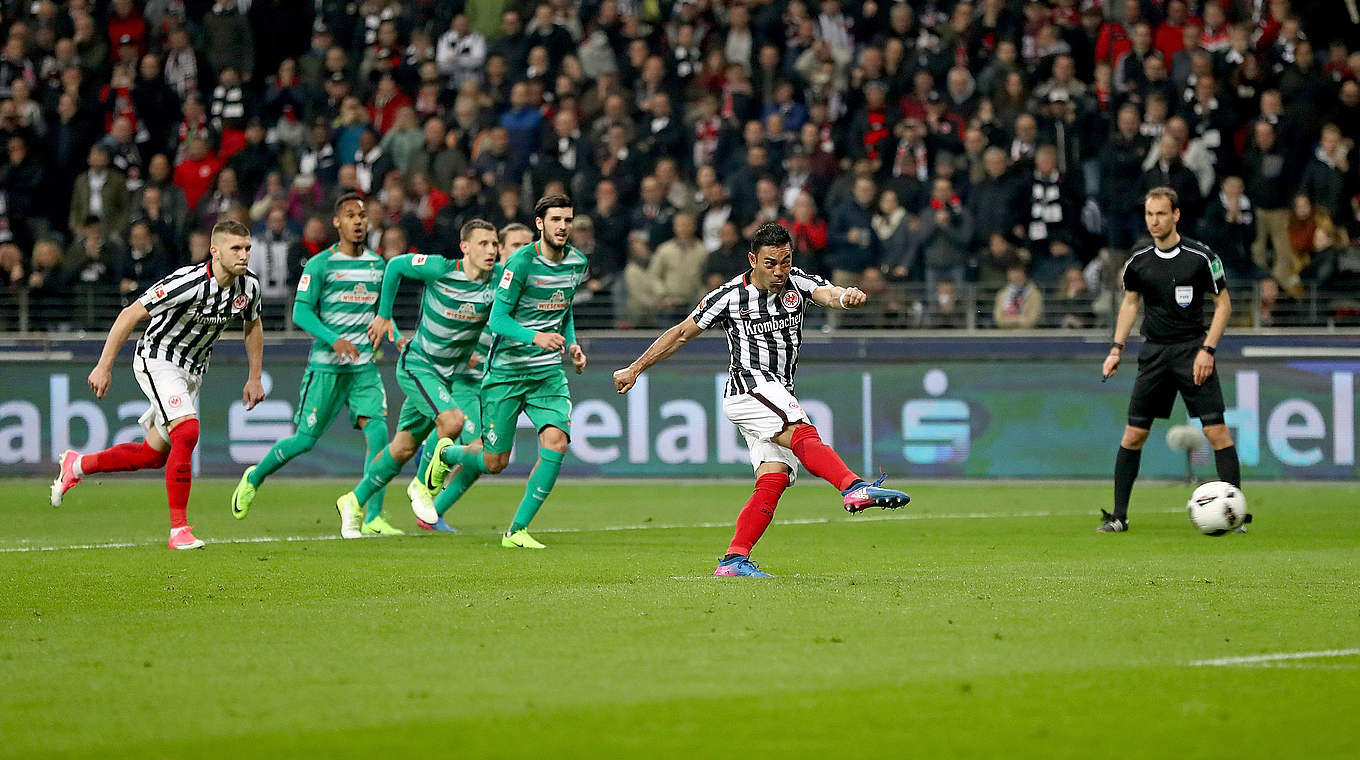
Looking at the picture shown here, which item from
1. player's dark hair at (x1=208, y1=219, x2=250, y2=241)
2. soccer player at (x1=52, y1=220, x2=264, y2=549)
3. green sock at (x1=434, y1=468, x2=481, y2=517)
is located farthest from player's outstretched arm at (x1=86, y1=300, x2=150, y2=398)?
green sock at (x1=434, y1=468, x2=481, y2=517)

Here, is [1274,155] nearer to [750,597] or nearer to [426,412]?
[426,412]

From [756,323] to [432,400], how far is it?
3799 millimetres

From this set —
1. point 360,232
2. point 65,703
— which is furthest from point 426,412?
point 65,703

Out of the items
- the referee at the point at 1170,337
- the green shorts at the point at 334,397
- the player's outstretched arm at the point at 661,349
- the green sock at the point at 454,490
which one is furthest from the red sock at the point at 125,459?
the referee at the point at 1170,337

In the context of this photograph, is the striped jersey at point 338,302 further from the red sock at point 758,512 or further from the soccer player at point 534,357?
the red sock at point 758,512

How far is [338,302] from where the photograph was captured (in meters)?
12.9

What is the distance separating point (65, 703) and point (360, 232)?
23.7 feet

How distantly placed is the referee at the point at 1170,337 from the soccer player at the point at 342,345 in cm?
516

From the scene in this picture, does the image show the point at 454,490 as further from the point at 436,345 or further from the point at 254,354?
the point at 254,354

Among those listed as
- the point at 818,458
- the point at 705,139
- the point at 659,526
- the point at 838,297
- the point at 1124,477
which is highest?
the point at 705,139

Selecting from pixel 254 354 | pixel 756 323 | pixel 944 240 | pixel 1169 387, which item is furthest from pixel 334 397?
pixel 944 240

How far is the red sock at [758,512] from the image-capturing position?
30.2 ft

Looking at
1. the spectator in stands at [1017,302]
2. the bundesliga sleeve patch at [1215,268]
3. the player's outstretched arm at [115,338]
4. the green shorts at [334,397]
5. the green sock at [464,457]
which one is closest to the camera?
the player's outstretched arm at [115,338]

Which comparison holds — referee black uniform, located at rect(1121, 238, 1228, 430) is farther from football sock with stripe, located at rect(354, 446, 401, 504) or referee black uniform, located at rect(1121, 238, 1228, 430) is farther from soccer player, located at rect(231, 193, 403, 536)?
soccer player, located at rect(231, 193, 403, 536)
